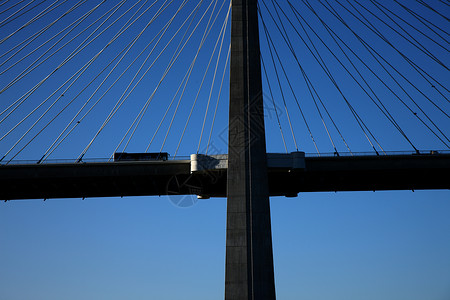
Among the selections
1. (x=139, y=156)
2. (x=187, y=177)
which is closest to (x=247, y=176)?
(x=187, y=177)

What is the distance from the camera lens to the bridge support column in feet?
107

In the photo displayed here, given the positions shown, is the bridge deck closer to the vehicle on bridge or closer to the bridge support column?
the vehicle on bridge

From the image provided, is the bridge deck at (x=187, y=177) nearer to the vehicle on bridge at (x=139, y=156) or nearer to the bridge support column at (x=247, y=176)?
the vehicle on bridge at (x=139, y=156)

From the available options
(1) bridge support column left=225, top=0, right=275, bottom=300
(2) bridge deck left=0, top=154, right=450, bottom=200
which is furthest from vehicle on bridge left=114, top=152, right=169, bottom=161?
(1) bridge support column left=225, top=0, right=275, bottom=300

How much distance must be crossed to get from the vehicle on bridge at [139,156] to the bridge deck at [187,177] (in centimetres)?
139

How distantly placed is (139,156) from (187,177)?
415cm

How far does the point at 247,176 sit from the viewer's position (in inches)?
1364

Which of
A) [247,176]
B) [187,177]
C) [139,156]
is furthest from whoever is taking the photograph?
[139,156]

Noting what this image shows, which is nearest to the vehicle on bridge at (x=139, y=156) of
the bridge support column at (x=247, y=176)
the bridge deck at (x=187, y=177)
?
the bridge deck at (x=187, y=177)

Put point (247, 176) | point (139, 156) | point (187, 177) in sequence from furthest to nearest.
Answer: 1. point (139, 156)
2. point (187, 177)
3. point (247, 176)

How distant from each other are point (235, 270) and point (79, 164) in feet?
47.4

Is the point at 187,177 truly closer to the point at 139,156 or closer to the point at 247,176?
the point at 139,156

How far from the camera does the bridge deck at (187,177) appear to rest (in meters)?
39.6

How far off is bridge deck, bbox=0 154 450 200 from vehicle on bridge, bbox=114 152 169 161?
4.55ft
